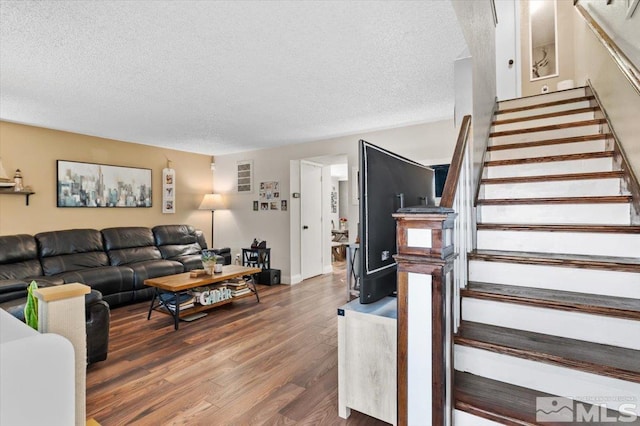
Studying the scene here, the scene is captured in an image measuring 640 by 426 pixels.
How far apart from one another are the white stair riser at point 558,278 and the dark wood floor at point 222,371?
108 centimetres

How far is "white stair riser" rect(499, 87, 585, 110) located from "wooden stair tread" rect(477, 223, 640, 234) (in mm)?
2416

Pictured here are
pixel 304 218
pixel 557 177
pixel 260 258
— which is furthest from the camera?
pixel 304 218

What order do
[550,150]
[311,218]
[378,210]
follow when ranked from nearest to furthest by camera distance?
[378,210], [550,150], [311,218]

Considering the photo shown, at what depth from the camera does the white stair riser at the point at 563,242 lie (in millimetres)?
1771

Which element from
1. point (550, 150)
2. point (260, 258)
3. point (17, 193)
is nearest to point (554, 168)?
point (550, 150)

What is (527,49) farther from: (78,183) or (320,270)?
(78,183)

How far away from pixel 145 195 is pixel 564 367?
5650 millimetres

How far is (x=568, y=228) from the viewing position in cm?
193

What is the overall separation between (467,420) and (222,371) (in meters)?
1.74

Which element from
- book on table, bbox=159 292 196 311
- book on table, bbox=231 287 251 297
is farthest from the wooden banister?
book on table, bbox=231 287 251 297

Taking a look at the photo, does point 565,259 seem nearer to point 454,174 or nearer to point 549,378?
point 549,378

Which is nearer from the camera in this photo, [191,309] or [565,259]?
[565,259]
